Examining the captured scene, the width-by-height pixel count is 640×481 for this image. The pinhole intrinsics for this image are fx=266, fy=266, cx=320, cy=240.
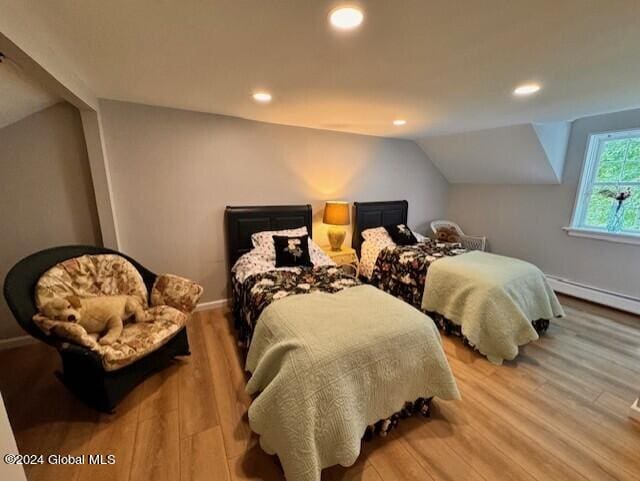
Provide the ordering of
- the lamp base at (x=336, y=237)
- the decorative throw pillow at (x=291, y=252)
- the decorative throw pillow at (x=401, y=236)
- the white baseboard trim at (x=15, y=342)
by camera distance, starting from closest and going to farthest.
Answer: the white baseboard trim at (x=15, y=342) → the decorative throw pillow at (x=291, y=252) → the lamp base at (x=336, y=237) → the decorative throw pillow at (x=401, y=236)

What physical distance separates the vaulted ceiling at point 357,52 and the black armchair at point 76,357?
1.28 meters

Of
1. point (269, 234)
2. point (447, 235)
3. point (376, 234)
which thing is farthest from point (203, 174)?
point (447, 235)

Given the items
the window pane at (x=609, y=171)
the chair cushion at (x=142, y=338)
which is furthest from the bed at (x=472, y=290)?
the chair cushion at (x=142, y=338)

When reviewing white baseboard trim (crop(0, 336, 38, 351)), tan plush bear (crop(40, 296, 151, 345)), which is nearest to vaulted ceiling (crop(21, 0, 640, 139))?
tan plush bear (crop(40, 296, 151, 345))

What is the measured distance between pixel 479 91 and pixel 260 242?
2.37m

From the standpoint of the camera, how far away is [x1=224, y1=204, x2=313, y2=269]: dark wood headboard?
116 inches

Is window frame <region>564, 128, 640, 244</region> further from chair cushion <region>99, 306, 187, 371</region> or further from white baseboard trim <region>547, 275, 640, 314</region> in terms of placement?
chair cushion <region>99, 306, 187, 371</region>

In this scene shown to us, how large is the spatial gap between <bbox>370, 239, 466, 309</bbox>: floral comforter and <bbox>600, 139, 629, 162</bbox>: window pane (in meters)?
1.94

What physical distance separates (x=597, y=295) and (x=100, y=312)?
197 inches

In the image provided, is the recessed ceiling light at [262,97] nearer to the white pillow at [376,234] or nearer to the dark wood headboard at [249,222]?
the dark wood headboard at [249,222]

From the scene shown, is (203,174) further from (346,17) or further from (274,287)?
(346,17)

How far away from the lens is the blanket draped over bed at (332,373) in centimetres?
124

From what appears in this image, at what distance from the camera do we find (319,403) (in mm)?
1258

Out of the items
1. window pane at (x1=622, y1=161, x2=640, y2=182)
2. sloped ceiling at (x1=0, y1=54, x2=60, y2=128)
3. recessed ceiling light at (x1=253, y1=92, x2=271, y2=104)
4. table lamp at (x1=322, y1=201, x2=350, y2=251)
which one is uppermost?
recessed ceiling light at (x1=253, y1=92, x2=271, y2=104)
